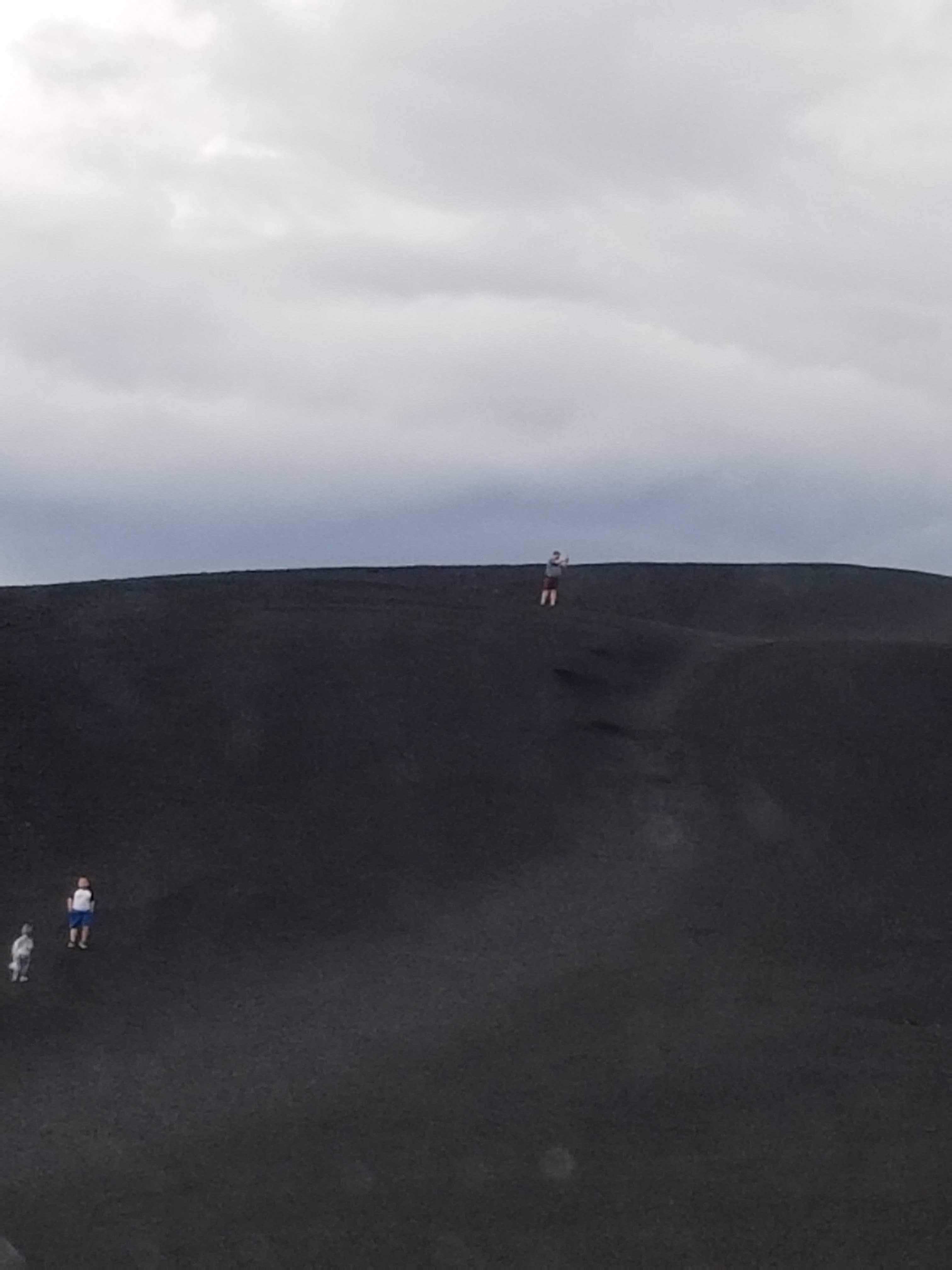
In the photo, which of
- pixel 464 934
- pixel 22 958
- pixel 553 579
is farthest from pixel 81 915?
pixel 553 579

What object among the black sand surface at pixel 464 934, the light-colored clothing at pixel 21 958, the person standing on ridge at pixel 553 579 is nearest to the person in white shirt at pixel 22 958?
the light-colored clothing at pixel 21 958

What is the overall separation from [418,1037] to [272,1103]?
2.92 meters

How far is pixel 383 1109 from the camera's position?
23891mm

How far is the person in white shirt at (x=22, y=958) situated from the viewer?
26.7 metres

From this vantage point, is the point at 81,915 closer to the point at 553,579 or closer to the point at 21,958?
the point at 21,958

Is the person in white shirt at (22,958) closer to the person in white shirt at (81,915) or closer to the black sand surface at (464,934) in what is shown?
the black sand surface at (464,934)

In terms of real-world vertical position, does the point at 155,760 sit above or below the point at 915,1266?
above

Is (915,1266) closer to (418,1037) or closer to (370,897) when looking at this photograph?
(418,1037)

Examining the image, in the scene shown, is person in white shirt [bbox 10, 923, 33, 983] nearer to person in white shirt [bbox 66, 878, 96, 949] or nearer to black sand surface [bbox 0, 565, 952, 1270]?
black sand surface [bbox 0, 565, 952, 1270]

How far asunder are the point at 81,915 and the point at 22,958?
1351mm

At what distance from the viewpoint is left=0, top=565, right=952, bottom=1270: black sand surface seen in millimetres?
21797

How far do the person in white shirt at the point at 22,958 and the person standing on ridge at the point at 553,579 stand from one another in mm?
20769

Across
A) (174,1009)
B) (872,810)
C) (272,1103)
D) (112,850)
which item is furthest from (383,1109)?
(872,810)

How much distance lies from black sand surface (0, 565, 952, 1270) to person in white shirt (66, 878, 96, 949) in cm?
34
